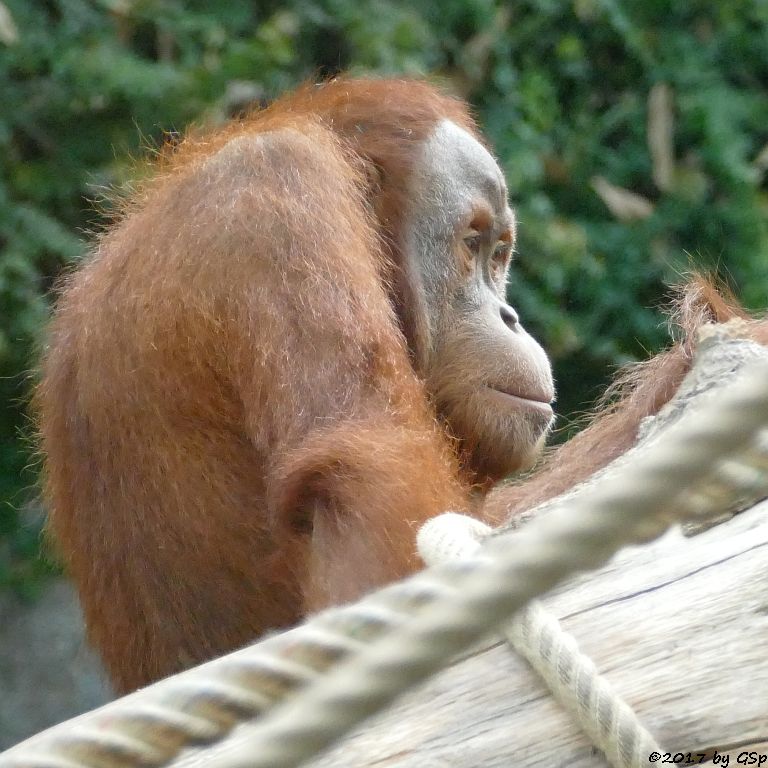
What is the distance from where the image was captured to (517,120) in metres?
5.12

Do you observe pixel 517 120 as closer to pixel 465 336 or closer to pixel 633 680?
pixel 465 336

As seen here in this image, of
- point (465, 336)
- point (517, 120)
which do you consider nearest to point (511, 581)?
point (465, 336)

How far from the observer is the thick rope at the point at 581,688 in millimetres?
1354

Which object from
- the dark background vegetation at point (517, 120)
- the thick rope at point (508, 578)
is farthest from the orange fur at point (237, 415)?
the thick rope at point (508, 578)

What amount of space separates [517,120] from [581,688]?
13.1ft

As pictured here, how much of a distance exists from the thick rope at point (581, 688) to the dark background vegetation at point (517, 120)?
249 centimetres

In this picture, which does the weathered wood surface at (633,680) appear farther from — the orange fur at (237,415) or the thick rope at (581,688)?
the orange fur at (237,415)

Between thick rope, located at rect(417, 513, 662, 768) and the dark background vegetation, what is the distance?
2487 mm

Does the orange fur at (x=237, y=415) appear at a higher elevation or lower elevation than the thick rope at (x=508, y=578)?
lower

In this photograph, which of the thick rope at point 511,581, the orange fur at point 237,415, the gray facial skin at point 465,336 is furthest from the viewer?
the gray facial skin at point 465,336

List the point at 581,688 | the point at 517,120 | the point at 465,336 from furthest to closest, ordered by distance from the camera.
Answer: the point at 517,120 < the point at 465,336 < the point at 581,688

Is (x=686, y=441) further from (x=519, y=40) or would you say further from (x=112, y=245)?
(x=519, y=40)

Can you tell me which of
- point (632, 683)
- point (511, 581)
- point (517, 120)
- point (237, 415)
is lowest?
point (517, 120)

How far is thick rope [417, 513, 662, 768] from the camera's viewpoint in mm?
1354
